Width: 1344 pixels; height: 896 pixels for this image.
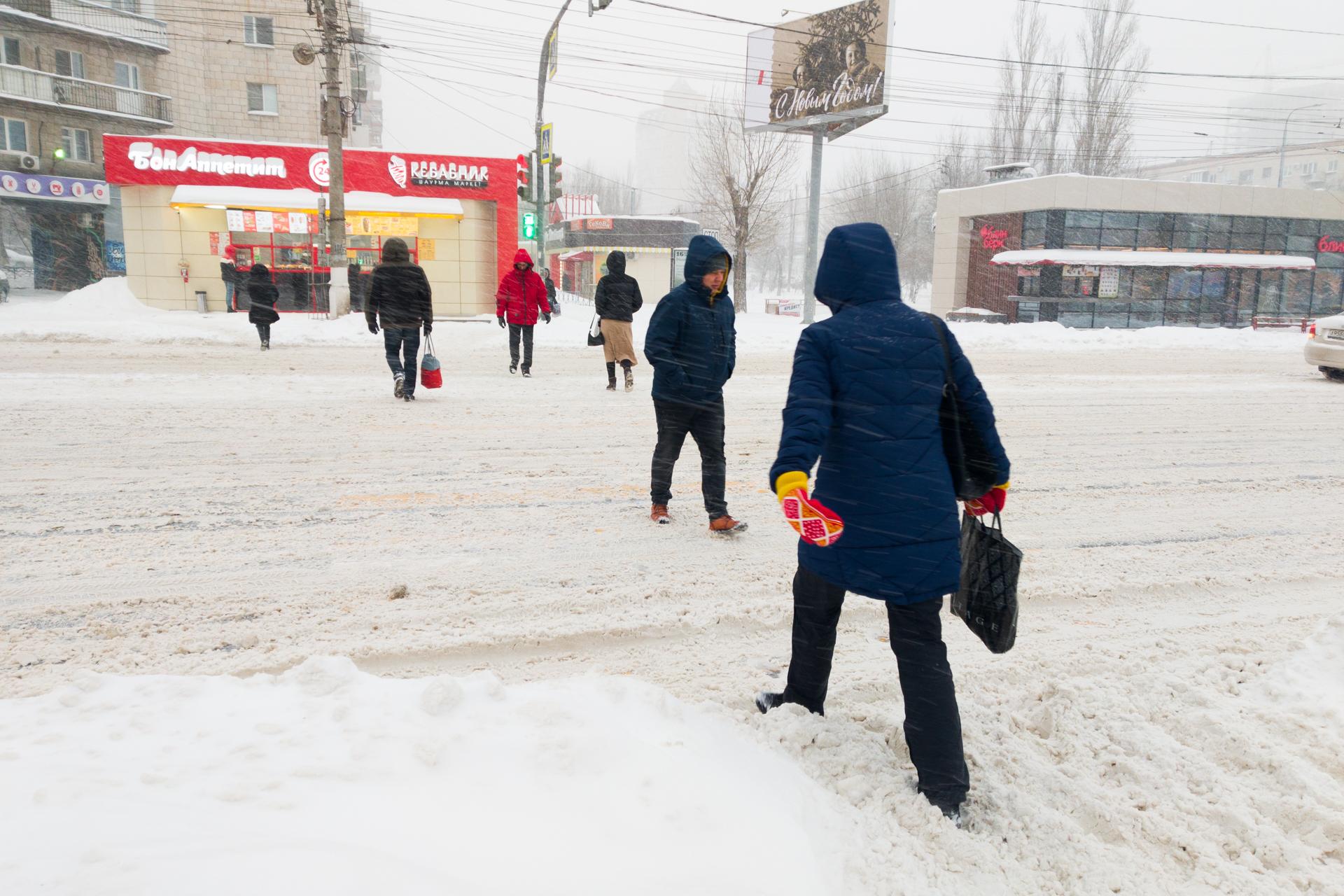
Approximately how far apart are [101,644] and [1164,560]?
18.4 ft

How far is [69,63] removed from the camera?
114 feet

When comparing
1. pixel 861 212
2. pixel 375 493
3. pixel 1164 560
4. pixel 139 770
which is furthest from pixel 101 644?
pixel 861 212

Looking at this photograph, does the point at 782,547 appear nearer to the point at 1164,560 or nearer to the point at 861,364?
the point at 1164,560

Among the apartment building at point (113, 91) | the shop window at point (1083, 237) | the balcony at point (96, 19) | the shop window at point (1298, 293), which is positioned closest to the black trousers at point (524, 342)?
the apartment building at point (113, 91)

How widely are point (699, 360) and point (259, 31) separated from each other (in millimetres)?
36637

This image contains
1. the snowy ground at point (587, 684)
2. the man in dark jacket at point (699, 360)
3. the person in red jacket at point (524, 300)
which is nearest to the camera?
the snowy ground at point (587, 684)

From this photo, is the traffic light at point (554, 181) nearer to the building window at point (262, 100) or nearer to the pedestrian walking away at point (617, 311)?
the pedestrian walking away at point (617, 311)

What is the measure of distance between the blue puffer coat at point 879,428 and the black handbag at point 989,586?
0.13m

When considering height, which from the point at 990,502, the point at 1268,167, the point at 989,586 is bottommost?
the point at 989,586

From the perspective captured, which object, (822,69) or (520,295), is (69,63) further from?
(520,295)

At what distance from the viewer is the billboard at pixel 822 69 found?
26.2m

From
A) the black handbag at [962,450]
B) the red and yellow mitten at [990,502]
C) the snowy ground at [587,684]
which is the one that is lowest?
the snowy ground at [587,684]

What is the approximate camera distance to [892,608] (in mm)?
2746

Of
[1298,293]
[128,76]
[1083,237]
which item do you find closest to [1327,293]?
[1298,293]
